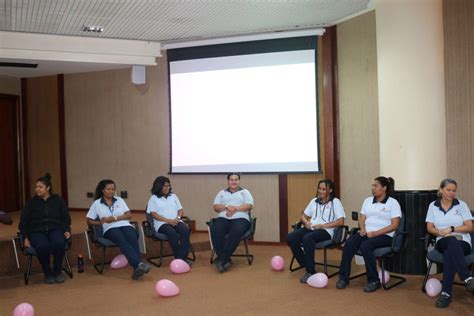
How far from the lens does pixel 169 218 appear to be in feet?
19.1

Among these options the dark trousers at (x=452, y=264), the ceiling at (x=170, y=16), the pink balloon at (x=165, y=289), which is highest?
the ceiling at (x=170, y=16)

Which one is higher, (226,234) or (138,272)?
(226,234)

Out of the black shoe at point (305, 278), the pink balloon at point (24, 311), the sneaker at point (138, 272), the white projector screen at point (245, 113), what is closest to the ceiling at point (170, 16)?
the white projector screen at point (245, 113)

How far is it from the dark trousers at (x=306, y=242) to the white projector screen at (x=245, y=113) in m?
1.55

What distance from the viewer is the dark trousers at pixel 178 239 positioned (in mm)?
5617

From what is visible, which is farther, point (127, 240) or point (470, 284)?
point (127, 240)

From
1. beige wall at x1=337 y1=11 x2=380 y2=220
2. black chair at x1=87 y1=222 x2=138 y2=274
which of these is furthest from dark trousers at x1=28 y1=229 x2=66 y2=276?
beige wall at x1=337 y1=11 x2=380 y2=220

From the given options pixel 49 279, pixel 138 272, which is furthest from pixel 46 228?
pixel 138 272

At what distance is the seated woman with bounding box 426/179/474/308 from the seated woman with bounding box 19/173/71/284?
364 centimetres

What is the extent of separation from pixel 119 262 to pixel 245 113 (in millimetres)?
2566

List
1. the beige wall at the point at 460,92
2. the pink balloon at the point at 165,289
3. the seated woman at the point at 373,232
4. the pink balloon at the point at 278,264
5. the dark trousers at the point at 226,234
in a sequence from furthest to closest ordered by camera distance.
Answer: the dark trousers at the point at 226,234 → the pink balloon at the point at 278,264 → the beige wall at the point at 460,92 → the seated woman at the point at 373,232 → the pink balloon at the point at 165,289

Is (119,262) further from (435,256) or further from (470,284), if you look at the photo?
(470,284)

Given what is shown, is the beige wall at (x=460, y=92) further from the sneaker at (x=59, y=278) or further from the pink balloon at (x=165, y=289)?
the sneaker at (x=59, y=278)

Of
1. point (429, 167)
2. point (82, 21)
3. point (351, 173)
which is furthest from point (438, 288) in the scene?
point (82, 21)
